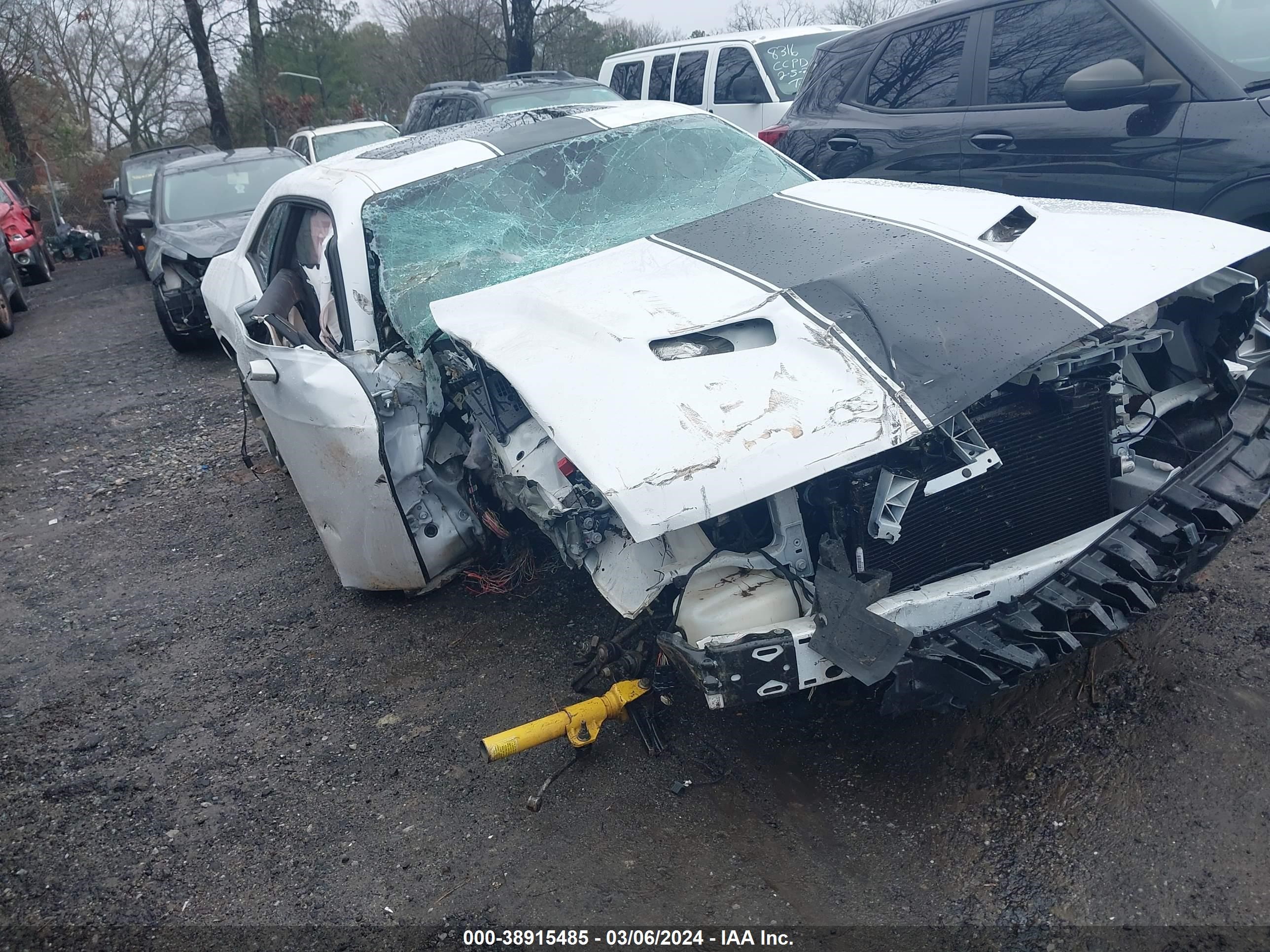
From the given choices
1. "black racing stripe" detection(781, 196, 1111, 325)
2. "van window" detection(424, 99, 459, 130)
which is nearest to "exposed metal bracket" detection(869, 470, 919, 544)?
"black racing stripe" detection(781, 196, 1111, 325)

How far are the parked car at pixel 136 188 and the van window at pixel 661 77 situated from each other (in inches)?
227

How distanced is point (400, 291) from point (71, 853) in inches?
81.9

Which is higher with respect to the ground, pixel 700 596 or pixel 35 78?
pixel 35 78

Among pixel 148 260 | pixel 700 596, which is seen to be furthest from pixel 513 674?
pixel 148 260

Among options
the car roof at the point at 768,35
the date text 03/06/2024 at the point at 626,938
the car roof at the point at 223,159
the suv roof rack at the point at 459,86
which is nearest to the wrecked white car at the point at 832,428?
the date text 03/06/2024 at the point at 626,938

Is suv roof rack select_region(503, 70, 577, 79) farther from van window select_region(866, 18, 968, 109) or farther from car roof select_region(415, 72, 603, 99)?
van window select_region(866, 18, 968, 109)

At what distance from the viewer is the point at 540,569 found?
3.86 meters

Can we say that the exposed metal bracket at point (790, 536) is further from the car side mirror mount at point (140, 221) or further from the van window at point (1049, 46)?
the car side mirror mount at point (140, 221)

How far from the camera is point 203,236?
821 centimetres

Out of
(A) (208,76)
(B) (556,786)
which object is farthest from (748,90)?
(A) (208,76)

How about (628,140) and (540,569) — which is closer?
(540,569)

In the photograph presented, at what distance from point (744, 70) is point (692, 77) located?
782mm

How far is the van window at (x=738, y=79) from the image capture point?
8.82 metres

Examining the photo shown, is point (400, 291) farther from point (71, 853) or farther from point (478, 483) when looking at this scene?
point (71, 853)
